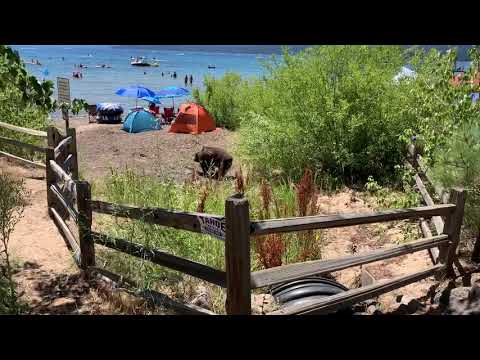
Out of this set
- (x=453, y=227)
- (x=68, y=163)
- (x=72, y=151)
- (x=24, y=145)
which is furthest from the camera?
(x=24, y=145)

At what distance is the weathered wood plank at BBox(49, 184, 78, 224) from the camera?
5258mm

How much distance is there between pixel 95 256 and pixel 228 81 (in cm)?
1752

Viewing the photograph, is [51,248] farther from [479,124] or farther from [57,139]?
[479,124]

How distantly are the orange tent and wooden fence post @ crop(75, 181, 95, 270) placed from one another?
44.9 ft

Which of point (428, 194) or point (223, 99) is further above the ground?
point (223, 99)

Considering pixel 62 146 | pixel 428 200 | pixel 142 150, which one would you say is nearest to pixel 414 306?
pixel 428 200

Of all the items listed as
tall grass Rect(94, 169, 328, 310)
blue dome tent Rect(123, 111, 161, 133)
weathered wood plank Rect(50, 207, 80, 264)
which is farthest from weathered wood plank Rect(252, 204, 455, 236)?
blue dome tent Rect(123, 111, 161, 133)

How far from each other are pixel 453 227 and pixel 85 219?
3.48 metres

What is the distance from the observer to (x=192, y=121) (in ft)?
61.4

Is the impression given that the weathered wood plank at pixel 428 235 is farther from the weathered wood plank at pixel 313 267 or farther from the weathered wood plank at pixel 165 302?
the weathered wood plank at pixel 165 302

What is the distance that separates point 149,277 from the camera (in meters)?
3.91

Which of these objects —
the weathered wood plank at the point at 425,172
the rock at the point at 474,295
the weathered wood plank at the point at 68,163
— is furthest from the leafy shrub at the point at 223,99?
the rock at the point at 474,295

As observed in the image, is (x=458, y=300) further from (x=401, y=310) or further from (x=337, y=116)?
(x=337, y=116)
